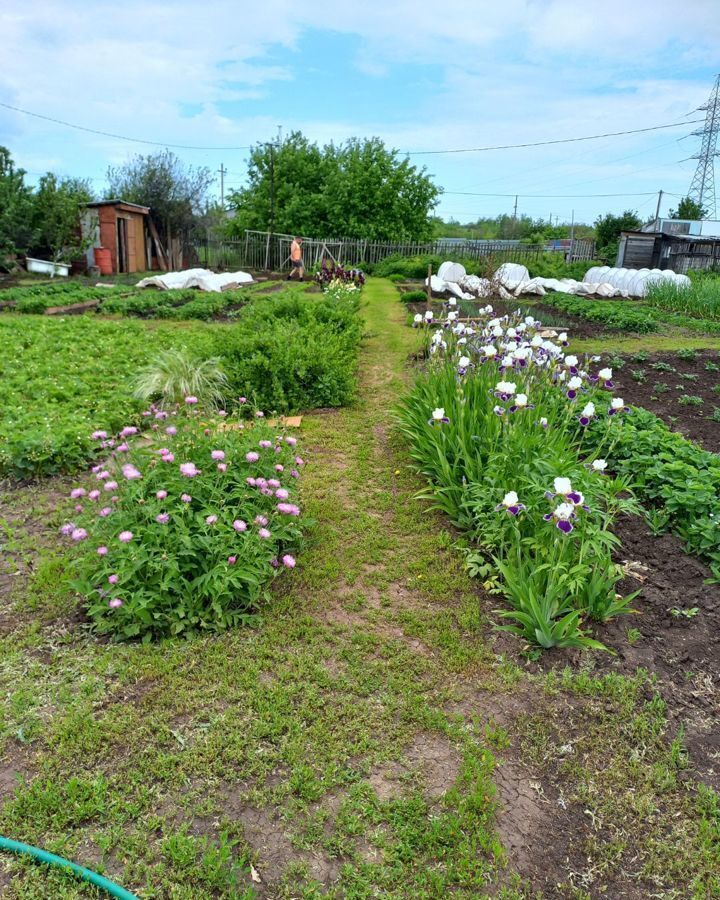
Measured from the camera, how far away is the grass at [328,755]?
Result: 6.34ft

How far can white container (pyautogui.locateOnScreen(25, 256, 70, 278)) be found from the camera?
60.8ft

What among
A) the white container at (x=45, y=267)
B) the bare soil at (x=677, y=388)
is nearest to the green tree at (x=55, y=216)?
the white container at (x=45, y=267)

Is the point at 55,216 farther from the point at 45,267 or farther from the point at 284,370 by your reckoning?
the point at 284,370

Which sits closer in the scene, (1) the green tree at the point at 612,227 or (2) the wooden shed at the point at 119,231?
(2) the wooden shed at the point at 119,231

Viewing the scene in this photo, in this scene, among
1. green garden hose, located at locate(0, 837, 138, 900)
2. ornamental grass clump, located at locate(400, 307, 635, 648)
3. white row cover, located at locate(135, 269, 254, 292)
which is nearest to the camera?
green garden hose, located at locate(0, 837, 138, 900)

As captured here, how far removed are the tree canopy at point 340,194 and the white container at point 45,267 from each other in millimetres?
12627

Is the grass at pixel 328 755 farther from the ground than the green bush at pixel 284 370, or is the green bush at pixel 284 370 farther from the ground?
the green bush at pixel 284 370

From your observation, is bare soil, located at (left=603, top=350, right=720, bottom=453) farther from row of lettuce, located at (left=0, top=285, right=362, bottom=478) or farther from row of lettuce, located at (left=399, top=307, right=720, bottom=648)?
row of lettuce, located at (left=0, top=285, right=362, bottom=478)

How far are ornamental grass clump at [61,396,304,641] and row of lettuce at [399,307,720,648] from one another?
1177mm

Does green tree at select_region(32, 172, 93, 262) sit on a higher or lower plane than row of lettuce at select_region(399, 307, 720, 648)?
higher

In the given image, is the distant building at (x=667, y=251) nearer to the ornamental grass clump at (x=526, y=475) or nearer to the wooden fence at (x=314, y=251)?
the wooden fence at (x=314, y=251)

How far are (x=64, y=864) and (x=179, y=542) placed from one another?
4.37ft

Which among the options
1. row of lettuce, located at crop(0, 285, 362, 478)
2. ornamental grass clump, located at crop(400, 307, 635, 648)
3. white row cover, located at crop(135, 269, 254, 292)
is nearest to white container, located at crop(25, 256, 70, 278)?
white row cover, located at crop(135, 269, 254, 292)

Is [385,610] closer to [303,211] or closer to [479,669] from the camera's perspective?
[479,669]
